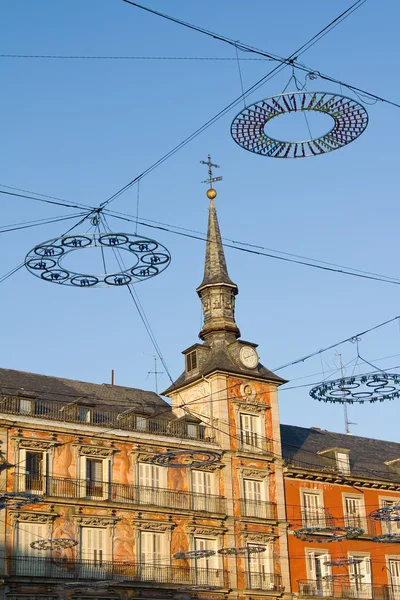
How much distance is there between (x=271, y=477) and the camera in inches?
2224

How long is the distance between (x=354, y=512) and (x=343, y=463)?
3096 millimetres

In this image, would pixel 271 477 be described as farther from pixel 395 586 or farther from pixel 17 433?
pixel 17 433

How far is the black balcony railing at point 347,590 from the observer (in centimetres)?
5527

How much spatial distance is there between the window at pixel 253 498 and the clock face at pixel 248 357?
7204mm

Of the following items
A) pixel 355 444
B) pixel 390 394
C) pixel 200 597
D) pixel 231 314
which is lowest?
pixel 200 597

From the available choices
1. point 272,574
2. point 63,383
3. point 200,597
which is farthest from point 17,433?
point 272,574

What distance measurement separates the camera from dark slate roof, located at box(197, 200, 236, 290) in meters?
62.9

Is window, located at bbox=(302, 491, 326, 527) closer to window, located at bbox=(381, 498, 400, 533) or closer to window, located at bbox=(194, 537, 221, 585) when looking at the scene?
window, located at bbox=(381, 498, 400, 533)

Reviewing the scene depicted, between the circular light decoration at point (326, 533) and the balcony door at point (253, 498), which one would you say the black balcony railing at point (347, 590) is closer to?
the circular light decoration at point (326, 533)

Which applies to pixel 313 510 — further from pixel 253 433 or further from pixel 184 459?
pixel 184 459

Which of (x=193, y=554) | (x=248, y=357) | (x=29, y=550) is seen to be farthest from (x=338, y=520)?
(x=29, y=550)

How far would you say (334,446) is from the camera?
2571 inches

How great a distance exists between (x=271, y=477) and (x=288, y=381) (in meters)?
6.87

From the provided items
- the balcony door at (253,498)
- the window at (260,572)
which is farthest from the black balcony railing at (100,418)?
the window at (260,572)
